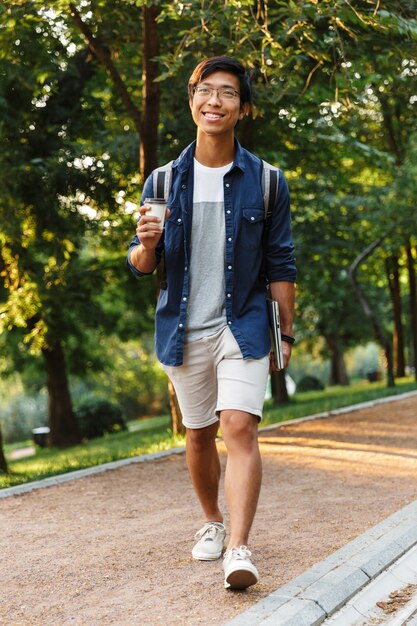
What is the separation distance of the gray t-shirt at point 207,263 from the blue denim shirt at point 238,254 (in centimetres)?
3

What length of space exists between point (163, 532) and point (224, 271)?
6.93 ft

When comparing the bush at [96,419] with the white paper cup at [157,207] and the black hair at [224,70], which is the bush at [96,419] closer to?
the black hair at [224,70]

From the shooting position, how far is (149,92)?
10.8m

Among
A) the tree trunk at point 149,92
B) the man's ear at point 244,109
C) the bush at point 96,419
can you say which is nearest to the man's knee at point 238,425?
the man's ear at point 244,109

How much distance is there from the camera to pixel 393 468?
27.2ft

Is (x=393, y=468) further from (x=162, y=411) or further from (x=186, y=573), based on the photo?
(x=162, y=411)

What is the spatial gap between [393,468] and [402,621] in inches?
175

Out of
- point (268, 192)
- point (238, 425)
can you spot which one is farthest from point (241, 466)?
point (268, 192)

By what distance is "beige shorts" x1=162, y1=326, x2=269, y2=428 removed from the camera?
4328mm

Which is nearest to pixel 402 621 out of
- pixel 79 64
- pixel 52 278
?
pixel 52 278

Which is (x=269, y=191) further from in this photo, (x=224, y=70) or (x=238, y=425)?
(x=238, y=425)

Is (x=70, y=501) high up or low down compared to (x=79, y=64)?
down

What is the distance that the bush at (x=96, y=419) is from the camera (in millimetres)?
26453

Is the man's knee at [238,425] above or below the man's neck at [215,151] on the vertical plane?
below
